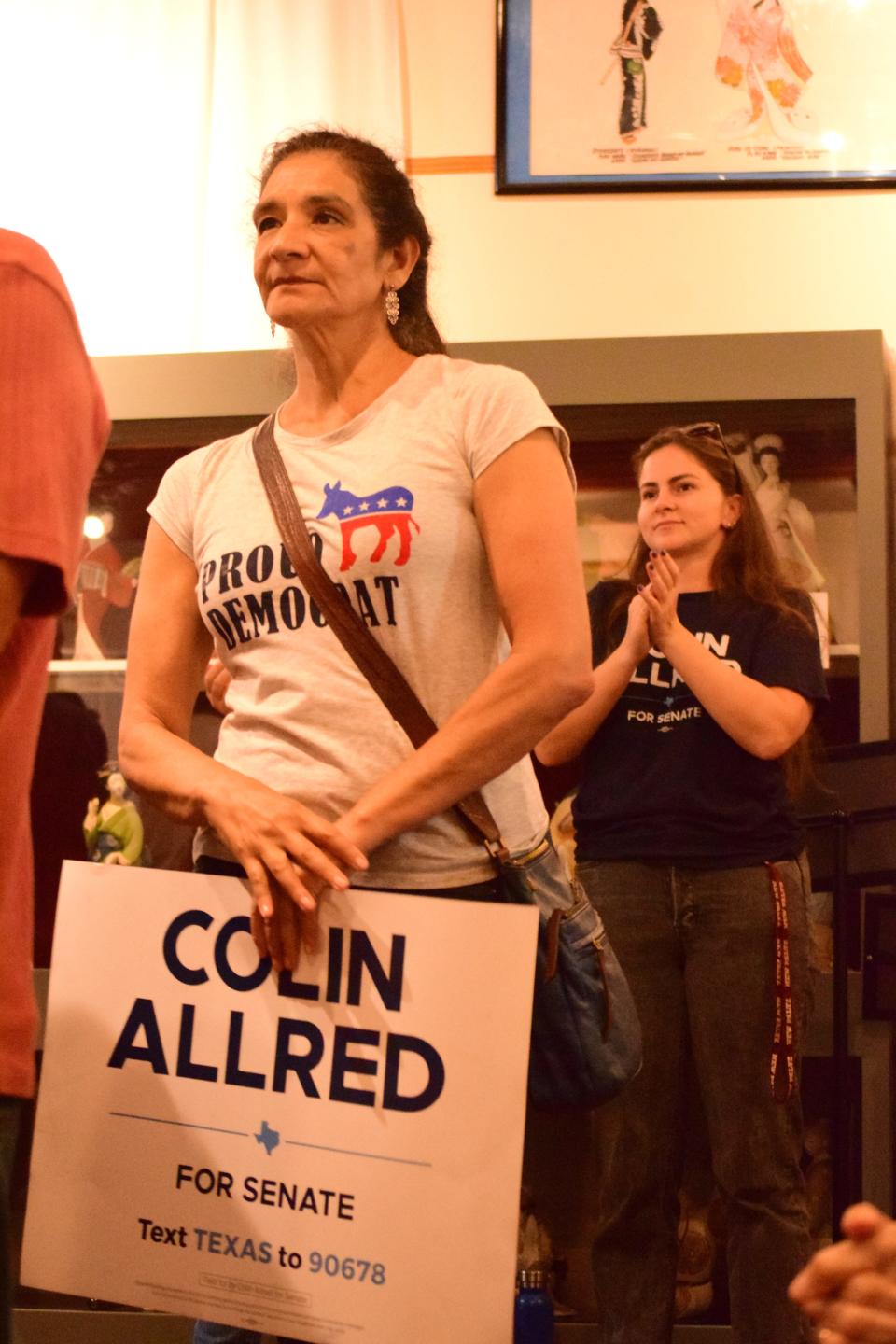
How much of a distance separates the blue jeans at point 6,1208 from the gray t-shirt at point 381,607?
52 centimetres

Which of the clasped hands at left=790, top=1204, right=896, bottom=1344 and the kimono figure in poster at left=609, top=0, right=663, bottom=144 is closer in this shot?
the clasped hands at left=790, top=1204, right=896, bottom=1344

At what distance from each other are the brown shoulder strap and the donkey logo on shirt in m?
0.03

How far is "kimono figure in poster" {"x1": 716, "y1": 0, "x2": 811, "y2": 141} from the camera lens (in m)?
3.34

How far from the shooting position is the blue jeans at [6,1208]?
811 mm

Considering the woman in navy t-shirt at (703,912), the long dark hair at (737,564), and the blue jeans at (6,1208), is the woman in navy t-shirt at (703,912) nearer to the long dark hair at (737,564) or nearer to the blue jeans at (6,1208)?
the long dark hair at (737,564)

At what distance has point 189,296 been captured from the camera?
335 cm

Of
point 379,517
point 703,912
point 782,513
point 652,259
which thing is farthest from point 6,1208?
point 652,259

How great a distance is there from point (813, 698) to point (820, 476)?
0.61 m

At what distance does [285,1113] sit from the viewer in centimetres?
123

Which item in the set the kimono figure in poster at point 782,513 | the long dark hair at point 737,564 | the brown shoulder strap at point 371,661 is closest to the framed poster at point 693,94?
the kimono figure in poster at point 782,513

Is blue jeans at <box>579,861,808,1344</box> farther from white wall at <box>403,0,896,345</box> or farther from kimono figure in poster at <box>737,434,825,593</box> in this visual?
white wall at <box>403,0,896,345</box>

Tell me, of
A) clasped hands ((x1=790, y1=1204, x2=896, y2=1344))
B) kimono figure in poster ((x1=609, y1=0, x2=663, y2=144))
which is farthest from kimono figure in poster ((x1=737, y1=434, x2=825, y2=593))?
clasped hands ((x1=790, y1=1204, x2=896, y2=1344))

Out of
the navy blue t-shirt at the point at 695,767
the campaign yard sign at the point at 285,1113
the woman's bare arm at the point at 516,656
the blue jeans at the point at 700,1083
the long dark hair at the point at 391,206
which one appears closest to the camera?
the campaign yard sign at the point at 285,1113

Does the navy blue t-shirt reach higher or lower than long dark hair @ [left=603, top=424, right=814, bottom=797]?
lower
